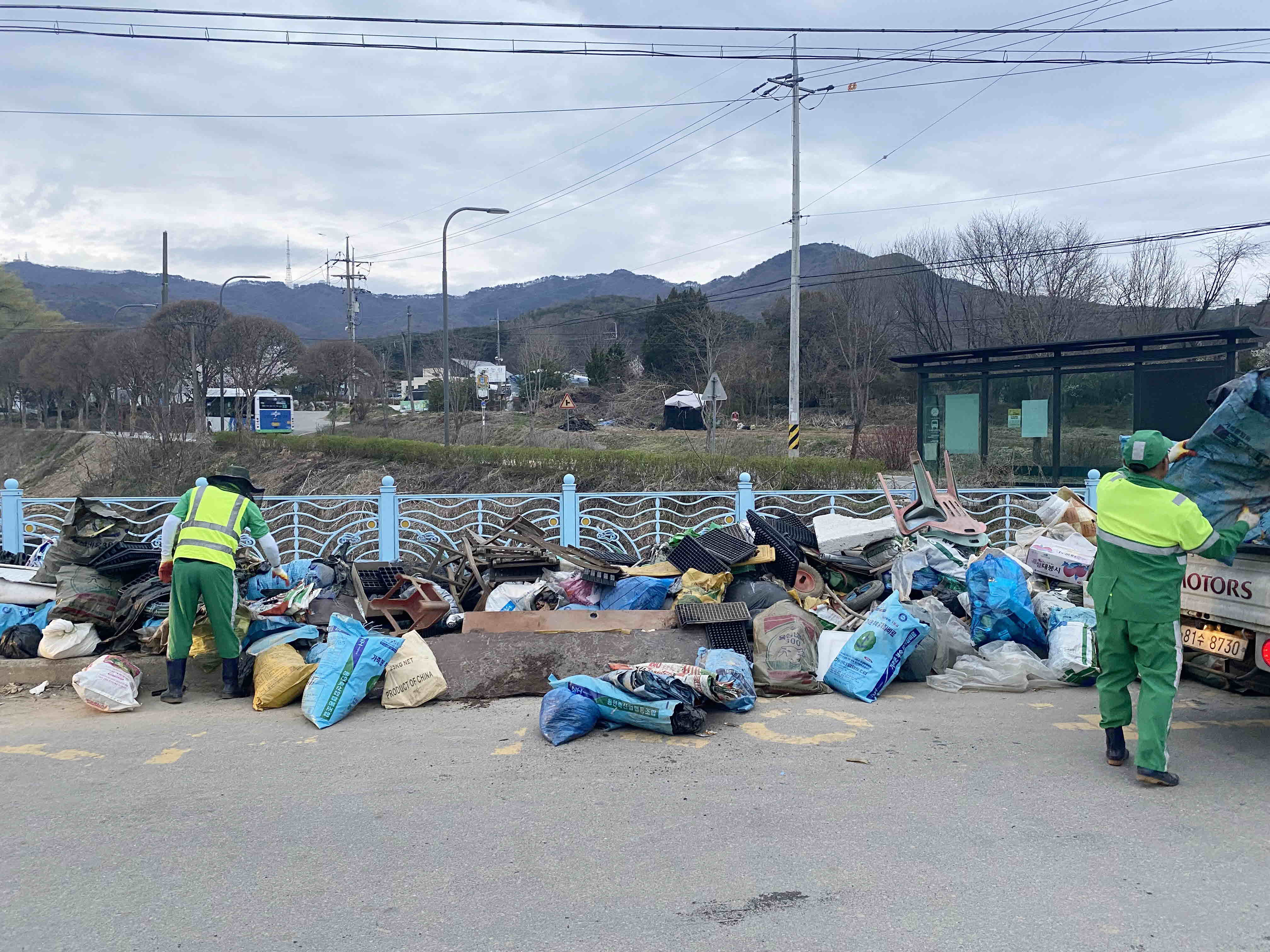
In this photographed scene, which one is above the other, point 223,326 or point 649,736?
point 223,326

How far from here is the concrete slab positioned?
6.38m

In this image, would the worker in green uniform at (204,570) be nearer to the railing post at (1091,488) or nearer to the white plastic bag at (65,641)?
the white plastic bag at (65,641)

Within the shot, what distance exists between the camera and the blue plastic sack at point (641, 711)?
5383 mm

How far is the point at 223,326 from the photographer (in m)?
37.4

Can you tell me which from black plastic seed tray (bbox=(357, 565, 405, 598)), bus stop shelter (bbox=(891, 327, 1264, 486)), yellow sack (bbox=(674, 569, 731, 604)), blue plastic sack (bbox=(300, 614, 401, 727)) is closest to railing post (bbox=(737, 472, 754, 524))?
yellow sack (bbox=(674, 569, 731, 604))

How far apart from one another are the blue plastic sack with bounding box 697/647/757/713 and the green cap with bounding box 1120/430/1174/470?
2.67m

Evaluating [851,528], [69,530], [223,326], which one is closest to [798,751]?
[851,528]

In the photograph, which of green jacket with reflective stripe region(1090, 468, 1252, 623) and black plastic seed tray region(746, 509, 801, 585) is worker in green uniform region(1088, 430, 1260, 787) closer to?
green jacket with reflective stripe region(1090, 468, 1252, 623)

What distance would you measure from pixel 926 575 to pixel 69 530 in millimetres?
7369

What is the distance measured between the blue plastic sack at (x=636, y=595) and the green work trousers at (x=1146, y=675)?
12.5 ft

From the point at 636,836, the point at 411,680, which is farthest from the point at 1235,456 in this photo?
the point at 411,680

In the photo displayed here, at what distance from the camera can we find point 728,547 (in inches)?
322

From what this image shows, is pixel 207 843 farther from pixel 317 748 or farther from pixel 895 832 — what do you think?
pixel 895 832

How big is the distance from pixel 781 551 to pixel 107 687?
5426 millimetres
